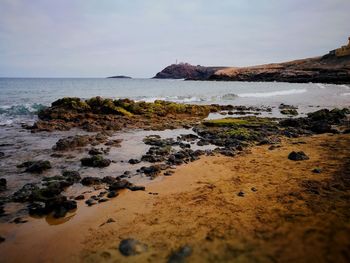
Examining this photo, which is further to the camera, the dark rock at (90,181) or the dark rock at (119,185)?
the dark rock at (90,181)

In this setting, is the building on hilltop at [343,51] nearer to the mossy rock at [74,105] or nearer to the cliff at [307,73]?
the cliff at [307,73]

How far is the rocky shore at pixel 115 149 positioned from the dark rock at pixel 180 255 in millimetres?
17

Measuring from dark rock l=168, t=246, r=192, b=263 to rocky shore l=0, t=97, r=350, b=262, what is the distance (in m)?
0.02

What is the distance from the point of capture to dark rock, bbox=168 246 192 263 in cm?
425

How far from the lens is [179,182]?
25.6 ft

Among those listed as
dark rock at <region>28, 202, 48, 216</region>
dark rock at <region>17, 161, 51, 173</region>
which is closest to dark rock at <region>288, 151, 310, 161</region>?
dark rock at <region>28, 202, 48, 216</region>

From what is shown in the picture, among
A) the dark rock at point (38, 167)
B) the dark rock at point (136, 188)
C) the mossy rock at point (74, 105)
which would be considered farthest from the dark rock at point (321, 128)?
the mossy rock at point (74, 105)

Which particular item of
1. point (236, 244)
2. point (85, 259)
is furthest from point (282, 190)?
point (85, 259)

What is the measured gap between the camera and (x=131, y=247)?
4602 mm

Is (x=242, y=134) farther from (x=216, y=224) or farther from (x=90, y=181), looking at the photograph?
(x=216, y=224)

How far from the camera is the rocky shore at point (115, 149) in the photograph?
628 cm

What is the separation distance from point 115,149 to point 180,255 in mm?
7992

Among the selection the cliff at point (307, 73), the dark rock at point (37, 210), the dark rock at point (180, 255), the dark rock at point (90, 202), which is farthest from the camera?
the cliff at point (307, 73)

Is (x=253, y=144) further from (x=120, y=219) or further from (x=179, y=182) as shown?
(x=120, y=219)
